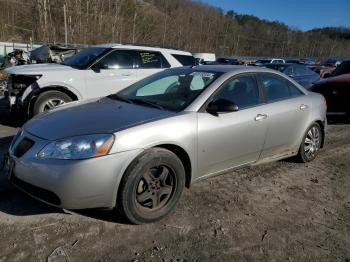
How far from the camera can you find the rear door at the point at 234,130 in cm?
405

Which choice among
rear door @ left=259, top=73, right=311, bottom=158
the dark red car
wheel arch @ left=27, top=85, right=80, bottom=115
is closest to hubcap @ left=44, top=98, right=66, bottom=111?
wheel arch @ left=27, top=85, right=80, bottom=115

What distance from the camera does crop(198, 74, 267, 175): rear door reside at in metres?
4.05

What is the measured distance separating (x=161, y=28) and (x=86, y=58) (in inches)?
1814

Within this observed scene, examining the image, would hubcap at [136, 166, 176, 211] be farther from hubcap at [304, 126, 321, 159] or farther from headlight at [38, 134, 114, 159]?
hubcap at [304, 126, 321, 159]

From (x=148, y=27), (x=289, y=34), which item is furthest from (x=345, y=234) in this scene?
(x=289, y=34)

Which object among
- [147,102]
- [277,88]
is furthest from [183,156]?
[277,88]

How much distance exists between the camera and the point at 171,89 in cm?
462

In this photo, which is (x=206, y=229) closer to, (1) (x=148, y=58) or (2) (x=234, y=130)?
(2) (x=234, y=130)

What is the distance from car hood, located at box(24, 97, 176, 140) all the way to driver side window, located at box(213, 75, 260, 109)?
826mm

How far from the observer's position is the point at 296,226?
3.75 metres

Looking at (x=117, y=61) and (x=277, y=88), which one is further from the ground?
(x=117, y=61)

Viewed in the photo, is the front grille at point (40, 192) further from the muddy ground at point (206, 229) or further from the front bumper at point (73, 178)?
the muddy ground at point (206, 229)

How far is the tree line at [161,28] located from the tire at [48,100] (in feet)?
78.4

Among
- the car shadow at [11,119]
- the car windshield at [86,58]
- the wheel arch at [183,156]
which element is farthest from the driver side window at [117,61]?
the wheel arch at [183,156]
